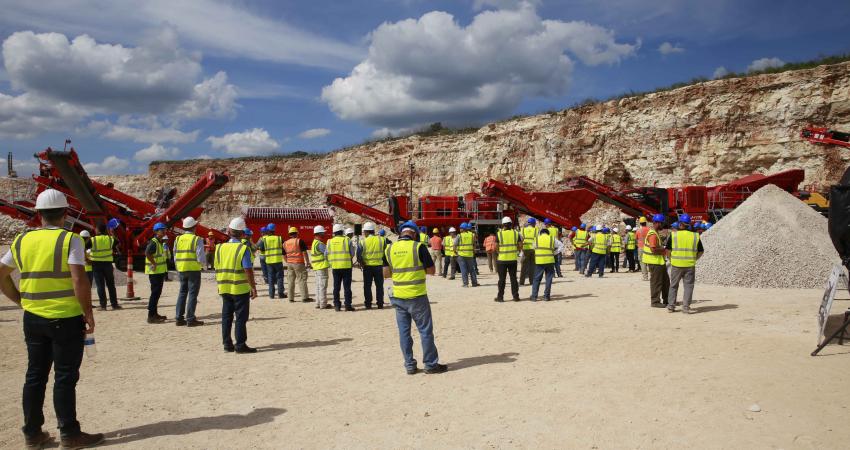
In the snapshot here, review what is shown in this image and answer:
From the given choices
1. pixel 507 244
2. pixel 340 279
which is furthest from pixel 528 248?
pixel 340 279

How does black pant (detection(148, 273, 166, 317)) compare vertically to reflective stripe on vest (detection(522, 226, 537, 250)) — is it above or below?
below

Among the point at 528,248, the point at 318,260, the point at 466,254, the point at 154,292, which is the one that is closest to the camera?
the point at 154,292

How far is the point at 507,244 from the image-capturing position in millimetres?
10727

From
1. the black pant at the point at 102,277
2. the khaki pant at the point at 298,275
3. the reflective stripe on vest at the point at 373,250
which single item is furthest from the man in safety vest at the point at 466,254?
the black pant at the point at 102,277

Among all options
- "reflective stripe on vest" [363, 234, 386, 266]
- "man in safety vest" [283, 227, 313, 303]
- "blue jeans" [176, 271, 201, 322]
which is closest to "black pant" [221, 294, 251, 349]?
"blue jeans" [176, 271, 201, 322]

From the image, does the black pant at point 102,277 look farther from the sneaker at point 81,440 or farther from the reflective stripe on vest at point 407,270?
the reflective stripe on vest at point 407,270

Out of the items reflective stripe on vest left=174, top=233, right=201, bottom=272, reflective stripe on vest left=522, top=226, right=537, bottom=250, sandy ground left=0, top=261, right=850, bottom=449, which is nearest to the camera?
sandy ground left=0, top=261, right=850, bottom=449

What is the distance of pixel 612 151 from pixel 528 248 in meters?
17.3

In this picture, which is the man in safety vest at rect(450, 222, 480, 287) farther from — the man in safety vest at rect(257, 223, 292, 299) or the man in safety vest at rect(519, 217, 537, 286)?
the man in safety vest at rect(257, 223, 292, 299)

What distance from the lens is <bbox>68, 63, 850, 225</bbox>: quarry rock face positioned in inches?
886

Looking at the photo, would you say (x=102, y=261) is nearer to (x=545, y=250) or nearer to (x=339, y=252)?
(x=339, y=252)

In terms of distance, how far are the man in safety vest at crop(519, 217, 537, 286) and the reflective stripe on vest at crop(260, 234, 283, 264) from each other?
18.5ft

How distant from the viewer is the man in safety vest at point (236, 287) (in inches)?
270

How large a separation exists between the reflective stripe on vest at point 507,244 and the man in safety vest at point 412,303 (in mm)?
5076
